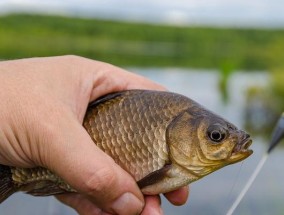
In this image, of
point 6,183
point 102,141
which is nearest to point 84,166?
point 102,141

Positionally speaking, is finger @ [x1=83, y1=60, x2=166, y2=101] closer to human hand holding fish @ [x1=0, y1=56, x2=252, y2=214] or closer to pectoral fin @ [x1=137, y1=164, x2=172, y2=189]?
human hand holding fish @ [x1=0, y1=56, x2=252, y2=214]

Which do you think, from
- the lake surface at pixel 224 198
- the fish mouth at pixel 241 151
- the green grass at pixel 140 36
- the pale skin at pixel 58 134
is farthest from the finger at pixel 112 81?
the green grass at pixel 140 36

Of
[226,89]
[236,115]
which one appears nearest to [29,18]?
[226,89]

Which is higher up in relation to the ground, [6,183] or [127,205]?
[127,205]

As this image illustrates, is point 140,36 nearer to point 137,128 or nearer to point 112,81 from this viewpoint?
point 112,81

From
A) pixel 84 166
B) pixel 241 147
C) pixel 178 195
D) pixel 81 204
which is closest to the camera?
pixel 84 166

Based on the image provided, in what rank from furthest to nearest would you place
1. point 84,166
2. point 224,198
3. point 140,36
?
point 140,36 < point 224,198 < point 84,166
